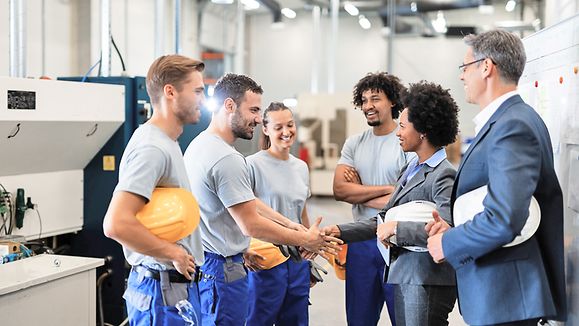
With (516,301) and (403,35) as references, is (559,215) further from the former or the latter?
(403,35)

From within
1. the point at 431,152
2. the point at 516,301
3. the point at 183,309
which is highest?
the point at 431,152

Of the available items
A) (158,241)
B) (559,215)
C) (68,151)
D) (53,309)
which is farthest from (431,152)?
(68,151)

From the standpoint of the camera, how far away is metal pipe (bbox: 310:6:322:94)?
31.9 feet

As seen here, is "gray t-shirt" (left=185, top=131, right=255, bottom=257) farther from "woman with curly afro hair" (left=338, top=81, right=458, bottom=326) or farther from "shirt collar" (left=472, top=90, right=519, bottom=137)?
"shirt collar" (left=472, top=90, right=519, bottom=137)

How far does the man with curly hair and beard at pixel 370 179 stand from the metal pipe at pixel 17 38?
183 cm

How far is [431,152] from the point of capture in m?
1.91

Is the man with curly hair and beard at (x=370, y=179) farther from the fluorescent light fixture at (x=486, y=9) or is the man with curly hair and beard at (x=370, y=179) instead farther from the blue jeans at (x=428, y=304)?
the fluorescent light fixture at (x=486, y=9)

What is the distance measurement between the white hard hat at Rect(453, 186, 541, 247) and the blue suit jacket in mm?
30

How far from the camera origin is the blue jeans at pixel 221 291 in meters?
2.10

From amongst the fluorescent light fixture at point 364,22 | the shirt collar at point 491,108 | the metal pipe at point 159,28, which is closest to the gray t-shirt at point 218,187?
the shirt collar at point 491,108

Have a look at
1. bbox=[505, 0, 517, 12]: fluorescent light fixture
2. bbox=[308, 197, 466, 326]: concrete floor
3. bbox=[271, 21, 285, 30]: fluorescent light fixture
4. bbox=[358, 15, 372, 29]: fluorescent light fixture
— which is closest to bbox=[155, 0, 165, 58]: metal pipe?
bbox=[308, 197, 466, 326]: concrete floor

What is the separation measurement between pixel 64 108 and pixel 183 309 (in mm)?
1471

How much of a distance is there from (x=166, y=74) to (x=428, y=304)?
1.07m

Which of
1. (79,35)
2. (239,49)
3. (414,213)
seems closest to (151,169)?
(414,213)
